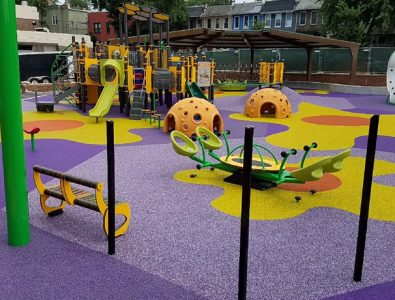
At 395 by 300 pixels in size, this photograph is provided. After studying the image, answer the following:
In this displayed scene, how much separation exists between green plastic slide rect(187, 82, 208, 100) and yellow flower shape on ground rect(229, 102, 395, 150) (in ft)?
5.22

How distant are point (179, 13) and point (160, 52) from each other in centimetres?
3267

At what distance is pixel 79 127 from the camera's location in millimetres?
13133

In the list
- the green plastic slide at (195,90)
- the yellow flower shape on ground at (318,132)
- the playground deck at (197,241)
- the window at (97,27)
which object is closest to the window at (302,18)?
the window at (97,27)

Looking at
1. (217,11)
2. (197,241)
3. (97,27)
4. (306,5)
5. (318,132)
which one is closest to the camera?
(197,241)

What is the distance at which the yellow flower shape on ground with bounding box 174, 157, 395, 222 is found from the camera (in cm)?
589

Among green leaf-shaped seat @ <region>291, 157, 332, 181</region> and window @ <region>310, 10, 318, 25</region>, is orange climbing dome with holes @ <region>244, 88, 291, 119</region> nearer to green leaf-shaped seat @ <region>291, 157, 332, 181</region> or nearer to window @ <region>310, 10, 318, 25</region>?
green leaf-shaped seat @ <region>291, 157, 332, 181</region>

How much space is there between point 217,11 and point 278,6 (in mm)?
11046

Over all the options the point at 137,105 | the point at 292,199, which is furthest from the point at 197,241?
the point at 137,105

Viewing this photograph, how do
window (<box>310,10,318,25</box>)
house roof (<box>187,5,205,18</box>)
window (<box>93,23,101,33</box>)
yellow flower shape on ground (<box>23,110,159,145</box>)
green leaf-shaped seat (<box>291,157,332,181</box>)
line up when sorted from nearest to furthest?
1. green leaf-shaped seat (<box>291,157,332,181</box>)
2. yellow flower shape on ground (<box>23,110,159,145</box>)
3. window (<box>310,10,318,25</box>)
4. window (<box>93,23,101,33</box>)
5. house roof (<box>187,5,205,18</box>)

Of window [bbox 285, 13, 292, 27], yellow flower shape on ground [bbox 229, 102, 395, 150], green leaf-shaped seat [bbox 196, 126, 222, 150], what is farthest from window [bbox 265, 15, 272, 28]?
green leaf-shaped seat [bbox 196, 126, 222, 150]

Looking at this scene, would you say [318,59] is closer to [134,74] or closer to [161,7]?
[134,74]

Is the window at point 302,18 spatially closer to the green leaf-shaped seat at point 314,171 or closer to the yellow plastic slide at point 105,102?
the yellow plastic slide at point 105,102

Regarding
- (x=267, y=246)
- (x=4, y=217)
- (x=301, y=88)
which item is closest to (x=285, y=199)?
(x=267, y=246)

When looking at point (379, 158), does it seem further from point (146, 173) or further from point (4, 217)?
point (4, 217)
